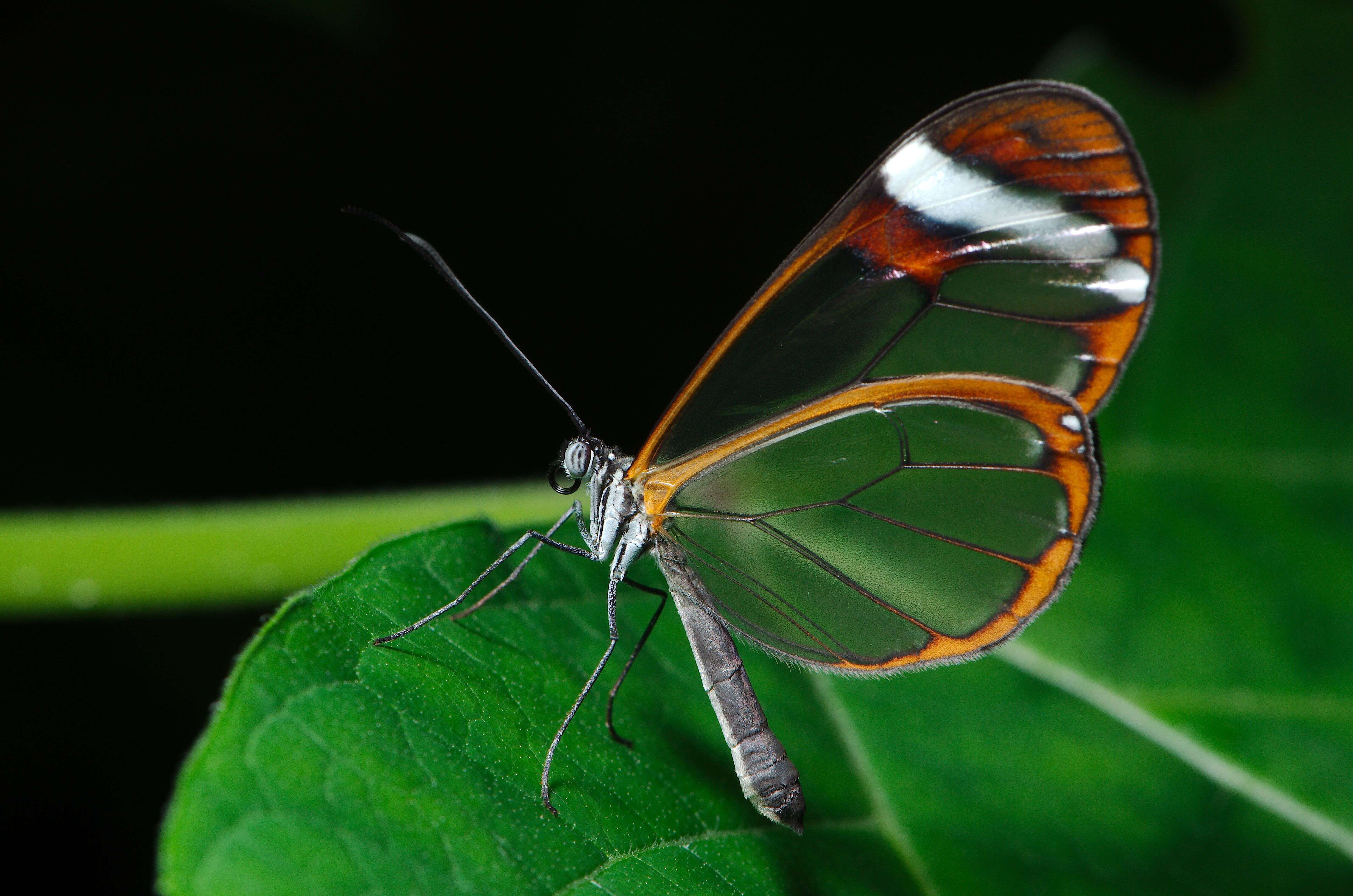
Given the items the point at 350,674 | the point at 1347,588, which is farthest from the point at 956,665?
the point at 350,674

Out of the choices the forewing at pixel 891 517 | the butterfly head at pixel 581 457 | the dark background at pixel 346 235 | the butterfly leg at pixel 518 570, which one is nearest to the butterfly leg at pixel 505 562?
A: the butterfly leg at pixel 518 570

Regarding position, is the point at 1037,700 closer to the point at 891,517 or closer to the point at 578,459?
the point at 891,517

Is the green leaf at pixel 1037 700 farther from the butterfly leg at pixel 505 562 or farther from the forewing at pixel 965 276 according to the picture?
the forewing at pixel 965 276

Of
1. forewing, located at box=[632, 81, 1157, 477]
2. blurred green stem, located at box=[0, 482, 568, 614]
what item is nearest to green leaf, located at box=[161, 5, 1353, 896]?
forewing, located at box=[632, 81, 1157, 477]

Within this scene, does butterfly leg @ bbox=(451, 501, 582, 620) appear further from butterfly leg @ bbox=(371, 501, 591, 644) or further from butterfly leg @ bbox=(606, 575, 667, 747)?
butterfly leg @ bbox=(606, 575, 667, 747)

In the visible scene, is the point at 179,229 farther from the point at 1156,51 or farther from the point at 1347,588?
the point at 1347,588

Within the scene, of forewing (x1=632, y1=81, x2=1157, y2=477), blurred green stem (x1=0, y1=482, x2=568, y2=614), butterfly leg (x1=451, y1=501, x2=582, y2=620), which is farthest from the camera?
blurred green stem (x1=0, y1=482, x2=568, y2=614)
